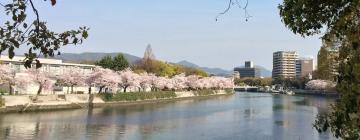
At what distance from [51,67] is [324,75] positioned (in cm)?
4715

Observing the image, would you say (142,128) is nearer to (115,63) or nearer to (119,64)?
(119,64)

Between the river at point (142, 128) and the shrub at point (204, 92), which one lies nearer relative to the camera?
the river at point (142, 128)

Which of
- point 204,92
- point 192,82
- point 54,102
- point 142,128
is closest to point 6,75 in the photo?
point 54,102

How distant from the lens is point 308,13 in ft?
18.8

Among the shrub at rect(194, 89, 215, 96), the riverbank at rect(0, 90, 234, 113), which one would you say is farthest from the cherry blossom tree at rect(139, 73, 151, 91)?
the shrub at rect(194, 89, 215, 96)

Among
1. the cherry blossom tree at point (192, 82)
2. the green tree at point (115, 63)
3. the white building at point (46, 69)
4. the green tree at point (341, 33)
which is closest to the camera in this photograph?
the green tree at point (341, 33)

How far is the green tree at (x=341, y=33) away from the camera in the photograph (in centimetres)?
480

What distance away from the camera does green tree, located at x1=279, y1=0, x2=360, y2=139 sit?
4.80 m

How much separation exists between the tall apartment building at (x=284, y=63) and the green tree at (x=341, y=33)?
150538 mm

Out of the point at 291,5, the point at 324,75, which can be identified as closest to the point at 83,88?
the point at 324,75

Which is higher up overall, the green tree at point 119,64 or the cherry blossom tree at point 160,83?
the green tree at point 119,64

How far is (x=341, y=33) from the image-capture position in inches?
226

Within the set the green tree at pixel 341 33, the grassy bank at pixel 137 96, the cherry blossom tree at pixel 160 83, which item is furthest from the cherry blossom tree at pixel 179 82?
the green tree at pixel 341 33

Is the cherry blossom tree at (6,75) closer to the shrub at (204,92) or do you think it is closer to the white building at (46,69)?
the white building at (46,69)
